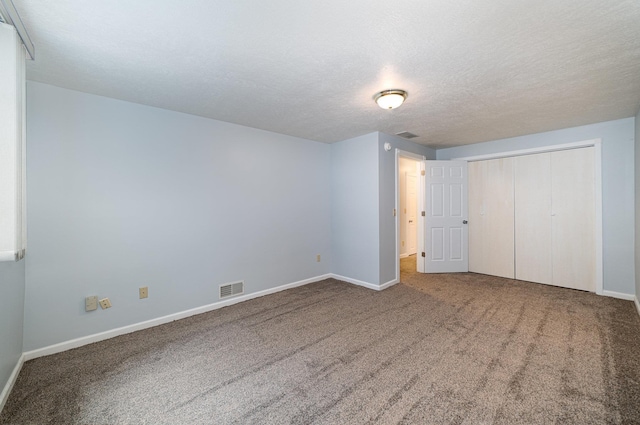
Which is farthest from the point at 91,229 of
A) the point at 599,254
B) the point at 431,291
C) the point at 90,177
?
the point at 599,254

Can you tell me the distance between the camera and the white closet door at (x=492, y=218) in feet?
14.1

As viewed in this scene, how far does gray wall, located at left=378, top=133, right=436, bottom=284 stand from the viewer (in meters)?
3.87

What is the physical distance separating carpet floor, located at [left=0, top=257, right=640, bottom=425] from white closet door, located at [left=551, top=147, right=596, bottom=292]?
1.95 feet


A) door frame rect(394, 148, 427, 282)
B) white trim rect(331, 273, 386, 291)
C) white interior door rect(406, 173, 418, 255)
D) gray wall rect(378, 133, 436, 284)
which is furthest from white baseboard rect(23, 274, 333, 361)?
white interior door rect(406, 173, 418, 255)

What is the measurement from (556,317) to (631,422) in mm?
1565

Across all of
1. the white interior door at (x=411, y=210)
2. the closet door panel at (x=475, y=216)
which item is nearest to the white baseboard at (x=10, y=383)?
the closet door panel at (x=475, y=216)

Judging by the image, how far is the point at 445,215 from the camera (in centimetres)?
470

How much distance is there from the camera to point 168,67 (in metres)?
2.01

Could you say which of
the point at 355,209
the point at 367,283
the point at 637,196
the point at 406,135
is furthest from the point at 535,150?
the point at 367,283

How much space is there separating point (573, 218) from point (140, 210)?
17.9ft

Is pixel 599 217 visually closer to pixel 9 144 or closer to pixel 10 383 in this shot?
pixel 9 144

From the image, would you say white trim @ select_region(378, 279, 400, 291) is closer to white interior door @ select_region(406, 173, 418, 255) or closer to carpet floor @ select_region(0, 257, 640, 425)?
carpet floor @ select_region(0, 257, 640, 425)

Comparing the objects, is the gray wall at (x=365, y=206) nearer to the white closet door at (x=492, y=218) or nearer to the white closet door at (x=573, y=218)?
the white closet door at (x=492, y=218)

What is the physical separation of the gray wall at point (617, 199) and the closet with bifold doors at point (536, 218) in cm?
15
